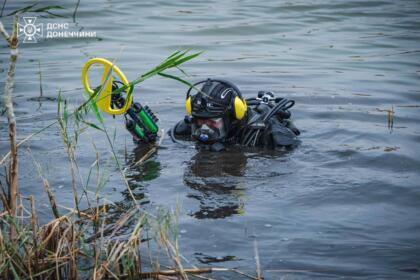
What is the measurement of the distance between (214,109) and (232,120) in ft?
1.22

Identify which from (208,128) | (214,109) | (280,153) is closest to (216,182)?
(208,128)

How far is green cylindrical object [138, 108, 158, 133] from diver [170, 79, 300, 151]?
1.08 feet

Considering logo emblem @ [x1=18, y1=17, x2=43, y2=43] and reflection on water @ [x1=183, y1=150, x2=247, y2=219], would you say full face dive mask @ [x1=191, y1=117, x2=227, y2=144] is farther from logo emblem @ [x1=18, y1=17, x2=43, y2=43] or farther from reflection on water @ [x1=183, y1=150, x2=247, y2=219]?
logo emblem @ [x1=18, y1=17, x2=43, y2=43]

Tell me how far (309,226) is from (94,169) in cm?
261

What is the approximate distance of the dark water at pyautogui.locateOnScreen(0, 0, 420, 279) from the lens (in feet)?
16.5

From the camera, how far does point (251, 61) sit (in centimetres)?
1217

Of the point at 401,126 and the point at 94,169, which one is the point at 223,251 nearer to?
the point at 94,169

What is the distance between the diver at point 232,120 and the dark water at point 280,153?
176 mm

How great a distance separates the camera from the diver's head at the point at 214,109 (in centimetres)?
655

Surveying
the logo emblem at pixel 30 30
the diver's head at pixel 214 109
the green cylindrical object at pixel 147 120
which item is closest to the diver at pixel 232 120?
the diver's head at pixel 214 109

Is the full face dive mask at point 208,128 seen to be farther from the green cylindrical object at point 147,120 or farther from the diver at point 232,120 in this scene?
the green cylindrical object at point 147,120

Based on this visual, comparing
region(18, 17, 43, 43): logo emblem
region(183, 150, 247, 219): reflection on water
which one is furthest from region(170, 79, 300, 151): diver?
region(18, 17, 43, 43): logo emblem

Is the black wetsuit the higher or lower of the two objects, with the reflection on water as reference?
higher

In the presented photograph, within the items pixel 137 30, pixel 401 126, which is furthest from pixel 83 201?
pixel 137 30
